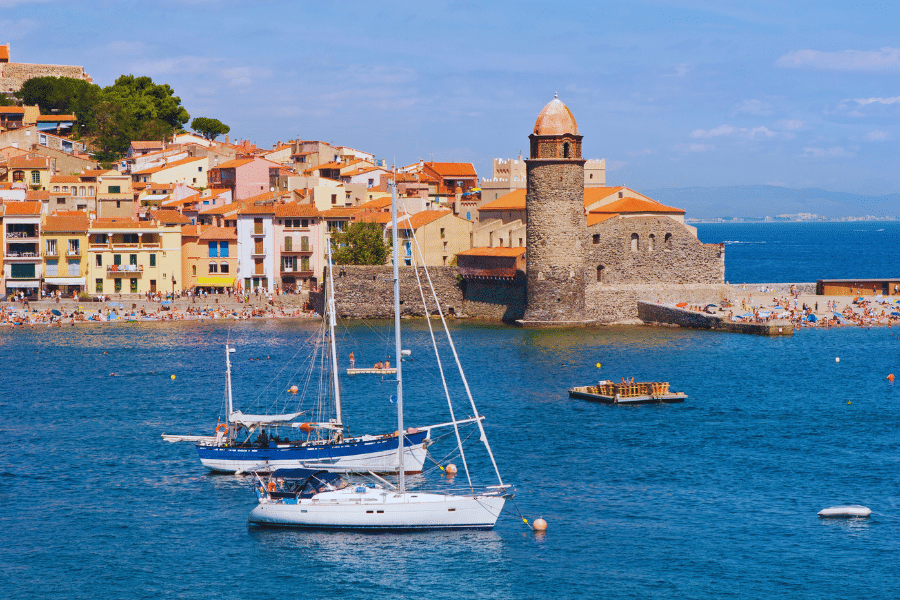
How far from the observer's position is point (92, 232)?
79.1 metres

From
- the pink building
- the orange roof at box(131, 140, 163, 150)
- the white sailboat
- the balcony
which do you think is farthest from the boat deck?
the orange roof at box(131, 140, 163, 150)

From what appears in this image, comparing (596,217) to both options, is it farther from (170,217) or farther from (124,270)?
(124,270)

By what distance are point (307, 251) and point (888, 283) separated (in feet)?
133

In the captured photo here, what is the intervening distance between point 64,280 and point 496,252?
2947cm

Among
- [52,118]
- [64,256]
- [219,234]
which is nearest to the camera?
[64,256]

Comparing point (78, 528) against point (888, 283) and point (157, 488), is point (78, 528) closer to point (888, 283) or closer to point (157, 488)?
point (157, 488)

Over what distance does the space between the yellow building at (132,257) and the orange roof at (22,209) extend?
3806 millimetres

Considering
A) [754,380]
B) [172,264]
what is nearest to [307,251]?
[172,264]

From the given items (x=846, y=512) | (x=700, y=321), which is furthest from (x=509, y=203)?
(x=846, y=512)

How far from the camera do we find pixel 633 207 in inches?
2936

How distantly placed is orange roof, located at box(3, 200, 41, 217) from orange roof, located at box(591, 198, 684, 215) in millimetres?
37096

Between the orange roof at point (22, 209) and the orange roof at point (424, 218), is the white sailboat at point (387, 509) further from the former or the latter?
the orange roof at point (22, 209)

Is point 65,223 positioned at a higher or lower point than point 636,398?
higher

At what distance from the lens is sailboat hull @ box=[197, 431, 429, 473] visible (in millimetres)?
33062
